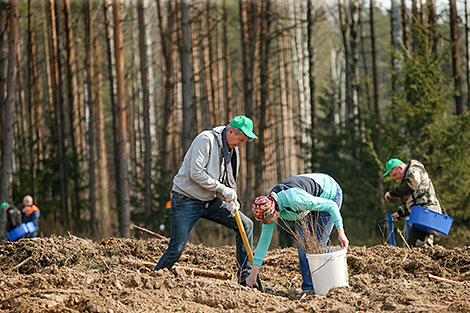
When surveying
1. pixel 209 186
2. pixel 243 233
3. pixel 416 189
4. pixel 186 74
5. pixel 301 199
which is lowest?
pixel 243 233

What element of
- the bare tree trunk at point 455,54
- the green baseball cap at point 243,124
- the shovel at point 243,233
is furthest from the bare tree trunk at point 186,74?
the green baseball cap at point 243,124

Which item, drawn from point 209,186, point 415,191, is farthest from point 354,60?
point 209,186

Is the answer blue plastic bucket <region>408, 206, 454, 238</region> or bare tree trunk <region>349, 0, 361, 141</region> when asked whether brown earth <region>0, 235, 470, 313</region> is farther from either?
bare tree trunk <region>349, 0, 361, 141</region>

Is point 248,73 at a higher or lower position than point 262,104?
higher

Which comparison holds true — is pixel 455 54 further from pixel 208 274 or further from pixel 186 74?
pixel 208 274

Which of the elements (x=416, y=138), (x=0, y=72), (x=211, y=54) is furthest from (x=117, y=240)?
(x=211, y=54)

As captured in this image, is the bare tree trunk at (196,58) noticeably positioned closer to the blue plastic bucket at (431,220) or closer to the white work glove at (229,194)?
the blue plastic bucket at (431,220)

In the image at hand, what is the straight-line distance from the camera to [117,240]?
7.75m

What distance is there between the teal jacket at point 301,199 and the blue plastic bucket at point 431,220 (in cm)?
237

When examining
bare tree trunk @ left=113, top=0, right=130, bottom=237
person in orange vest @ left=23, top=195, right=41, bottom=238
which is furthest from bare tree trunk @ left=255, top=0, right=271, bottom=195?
person in orange vest @ left=23, top=195, right=41, bottom=238

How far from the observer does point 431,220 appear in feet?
24.4

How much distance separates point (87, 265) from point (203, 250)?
1722 mm

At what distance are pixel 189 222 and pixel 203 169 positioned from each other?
580 millimetres

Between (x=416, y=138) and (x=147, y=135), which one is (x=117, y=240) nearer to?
(x=416, y=138)
